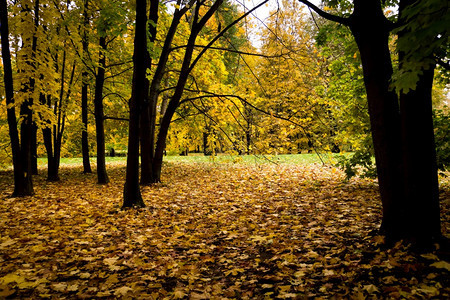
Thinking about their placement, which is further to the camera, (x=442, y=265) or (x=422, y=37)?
(x=442, y=265)

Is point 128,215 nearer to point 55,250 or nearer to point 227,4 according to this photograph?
point 55,250

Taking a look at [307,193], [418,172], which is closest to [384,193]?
[418,172]

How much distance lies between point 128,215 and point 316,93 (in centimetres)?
633

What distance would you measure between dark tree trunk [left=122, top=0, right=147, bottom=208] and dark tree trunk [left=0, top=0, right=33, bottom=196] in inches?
150

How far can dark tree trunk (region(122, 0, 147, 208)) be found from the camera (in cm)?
617

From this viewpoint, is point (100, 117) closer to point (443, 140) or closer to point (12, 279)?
point (12, 279)

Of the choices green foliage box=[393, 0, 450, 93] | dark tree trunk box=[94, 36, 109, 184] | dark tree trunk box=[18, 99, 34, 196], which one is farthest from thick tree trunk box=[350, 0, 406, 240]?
dark tree trunk box=[94, 36, 109, 184]

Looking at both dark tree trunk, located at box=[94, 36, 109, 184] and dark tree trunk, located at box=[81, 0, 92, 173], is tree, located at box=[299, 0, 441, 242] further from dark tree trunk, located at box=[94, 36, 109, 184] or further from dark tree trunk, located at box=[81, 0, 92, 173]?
dark tree trunk, located at box=[81, 0, 92, 173]

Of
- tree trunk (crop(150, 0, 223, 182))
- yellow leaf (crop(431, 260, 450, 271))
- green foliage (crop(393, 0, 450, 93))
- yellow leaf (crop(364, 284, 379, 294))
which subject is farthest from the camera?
tree trunk (crop(150, 0, 223, 182))

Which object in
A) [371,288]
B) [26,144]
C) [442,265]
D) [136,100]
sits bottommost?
[371,288]

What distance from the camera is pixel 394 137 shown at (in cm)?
346

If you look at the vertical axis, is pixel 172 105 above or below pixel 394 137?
above

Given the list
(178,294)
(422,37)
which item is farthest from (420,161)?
(178,294)

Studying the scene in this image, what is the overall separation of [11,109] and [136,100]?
13.9ft
